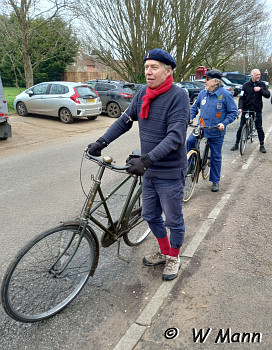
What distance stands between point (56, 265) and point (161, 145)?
1.34m

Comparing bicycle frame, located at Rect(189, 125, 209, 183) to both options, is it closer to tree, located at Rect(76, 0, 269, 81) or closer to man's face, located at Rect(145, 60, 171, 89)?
man's face, located at Rect(145, 60, 171, 89)

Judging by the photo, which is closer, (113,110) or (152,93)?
(152,93)

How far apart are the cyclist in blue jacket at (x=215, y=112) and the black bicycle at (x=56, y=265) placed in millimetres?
2902

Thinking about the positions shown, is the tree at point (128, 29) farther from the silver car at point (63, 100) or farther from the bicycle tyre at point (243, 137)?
the bicycle tyre at point (243, 137)

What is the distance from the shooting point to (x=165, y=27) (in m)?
23.6

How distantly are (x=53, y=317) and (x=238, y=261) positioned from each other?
195cm

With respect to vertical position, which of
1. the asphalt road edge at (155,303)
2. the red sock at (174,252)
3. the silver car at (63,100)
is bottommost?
the asphalt road edge at (155,303)

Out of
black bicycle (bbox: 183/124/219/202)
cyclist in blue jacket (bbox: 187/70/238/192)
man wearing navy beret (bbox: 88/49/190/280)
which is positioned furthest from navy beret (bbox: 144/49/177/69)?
cyclist in blue jacket (bbox: 187/70/238/192)

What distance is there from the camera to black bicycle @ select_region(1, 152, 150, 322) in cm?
242

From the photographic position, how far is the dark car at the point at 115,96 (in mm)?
14797

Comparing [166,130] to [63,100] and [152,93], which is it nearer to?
[152,93]

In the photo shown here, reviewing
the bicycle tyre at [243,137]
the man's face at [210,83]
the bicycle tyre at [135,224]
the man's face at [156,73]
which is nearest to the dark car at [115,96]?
the bicycle tyre at [243,137]

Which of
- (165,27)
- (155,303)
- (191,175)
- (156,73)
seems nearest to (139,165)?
(156,73)

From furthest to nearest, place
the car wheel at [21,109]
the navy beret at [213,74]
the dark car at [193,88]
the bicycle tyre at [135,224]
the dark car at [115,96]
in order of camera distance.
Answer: the dark car at [193,88] < the dark car at [115,96] < the car wheel at [21,109] < the navy beret at [213,74] < the bicycle tyre at [135,224]
